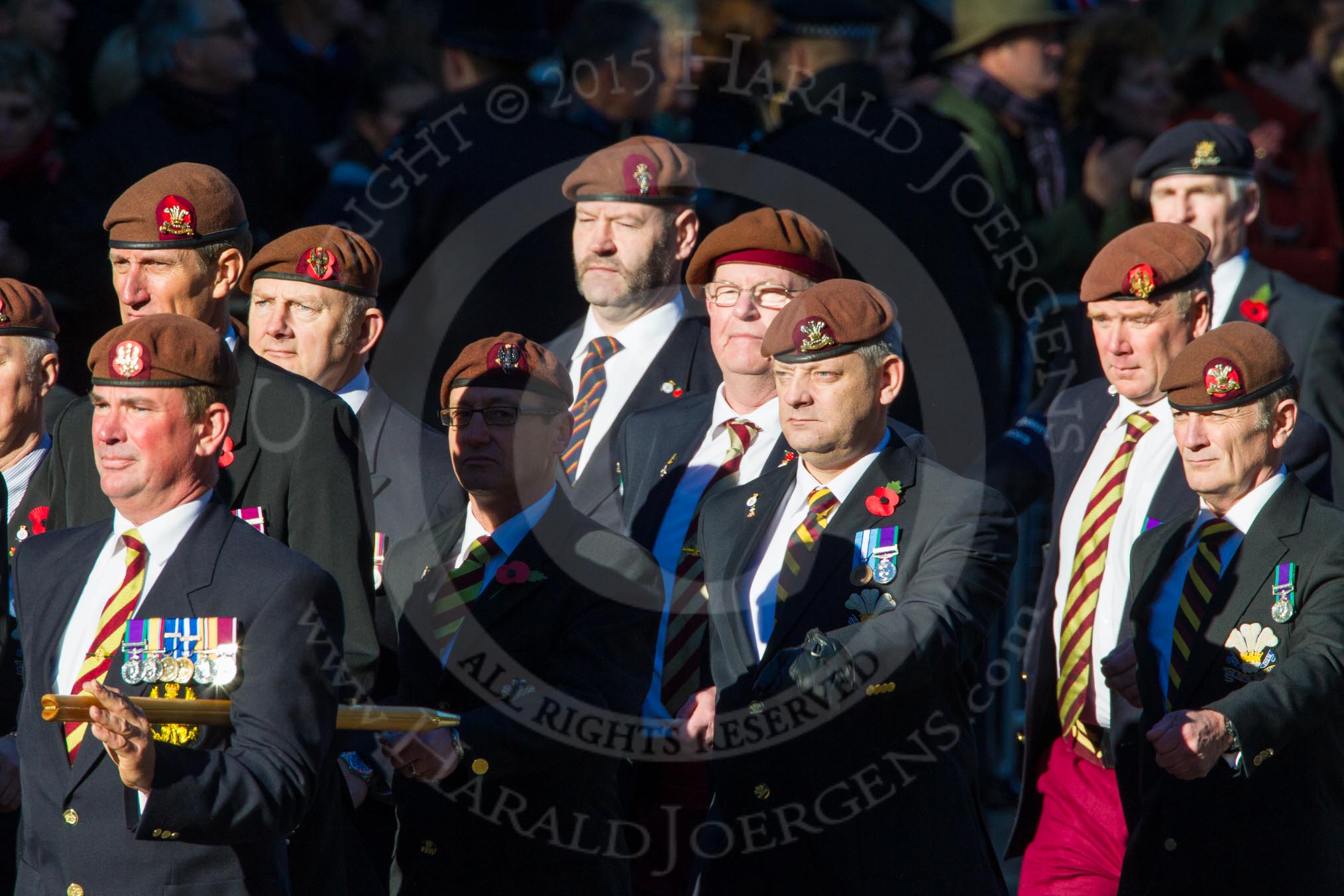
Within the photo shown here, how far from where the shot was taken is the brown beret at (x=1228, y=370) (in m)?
5.54

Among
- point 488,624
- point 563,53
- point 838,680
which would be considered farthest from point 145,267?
point 563,53

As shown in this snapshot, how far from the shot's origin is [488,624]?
544 centimetres

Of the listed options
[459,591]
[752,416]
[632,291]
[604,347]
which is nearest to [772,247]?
[752,416]

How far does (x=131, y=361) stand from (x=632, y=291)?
2.64m

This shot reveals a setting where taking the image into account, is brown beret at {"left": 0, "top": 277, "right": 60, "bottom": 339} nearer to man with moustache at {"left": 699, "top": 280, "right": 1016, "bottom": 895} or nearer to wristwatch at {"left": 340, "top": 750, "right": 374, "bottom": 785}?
wristwatch at {"left": 340, "top": 750, "right": 374, "bottom": 785}

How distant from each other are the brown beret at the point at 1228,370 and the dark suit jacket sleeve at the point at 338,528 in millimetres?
2203

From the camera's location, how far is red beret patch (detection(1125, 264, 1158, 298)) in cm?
630

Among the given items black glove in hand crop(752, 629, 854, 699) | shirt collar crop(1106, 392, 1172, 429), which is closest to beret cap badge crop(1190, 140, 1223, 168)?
shirt collar crop(1106, 392, 1172, 429)

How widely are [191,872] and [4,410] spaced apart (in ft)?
7.31

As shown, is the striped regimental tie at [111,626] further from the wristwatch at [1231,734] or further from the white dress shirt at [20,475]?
the wristwatch at [1231,734]

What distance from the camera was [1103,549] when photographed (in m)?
6.36

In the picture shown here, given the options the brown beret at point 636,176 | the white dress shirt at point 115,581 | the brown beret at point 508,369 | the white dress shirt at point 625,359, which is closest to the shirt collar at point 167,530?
the white dress shirt at point 115,581

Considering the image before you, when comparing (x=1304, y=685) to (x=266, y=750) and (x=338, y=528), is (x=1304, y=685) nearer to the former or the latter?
(x=338, y=528)

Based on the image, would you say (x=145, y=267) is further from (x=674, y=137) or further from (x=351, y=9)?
(x=351, y=9)
